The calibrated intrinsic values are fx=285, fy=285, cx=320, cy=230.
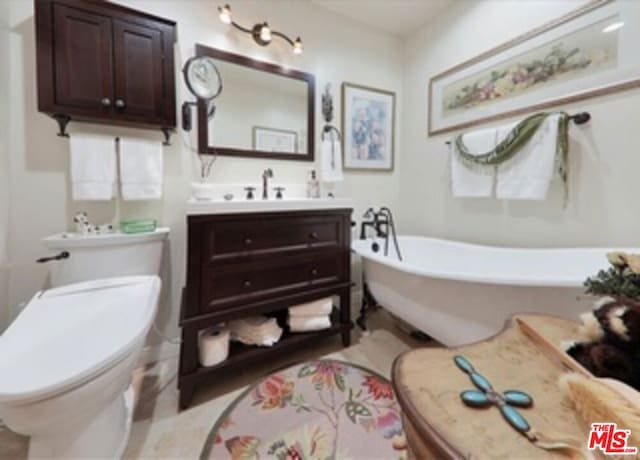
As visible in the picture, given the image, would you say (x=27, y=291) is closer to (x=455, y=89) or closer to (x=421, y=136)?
(x=421, y=136)

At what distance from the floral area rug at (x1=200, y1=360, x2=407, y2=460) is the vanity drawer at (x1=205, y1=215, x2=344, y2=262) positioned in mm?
749

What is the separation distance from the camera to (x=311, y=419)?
4.45 feet

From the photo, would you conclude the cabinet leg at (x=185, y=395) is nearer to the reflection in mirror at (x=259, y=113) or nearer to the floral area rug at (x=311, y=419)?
the floral area rug at (x=311, y=419)

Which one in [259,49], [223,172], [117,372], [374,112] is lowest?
[117,372]

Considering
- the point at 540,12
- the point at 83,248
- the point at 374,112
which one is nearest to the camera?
the point at 83,248

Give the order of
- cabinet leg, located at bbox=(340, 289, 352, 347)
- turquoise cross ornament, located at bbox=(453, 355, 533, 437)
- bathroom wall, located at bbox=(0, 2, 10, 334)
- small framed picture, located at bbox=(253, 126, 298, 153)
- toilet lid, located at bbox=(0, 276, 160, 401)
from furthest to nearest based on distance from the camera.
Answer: small framed picture, located at bbox=(253, 126, 298, 153)
cabinet leg, located at bbox=(340, 289, 352, 347)
bathroom wall, located at bbox=(0, 2, 10, 334)
toilet lid, located at bbox=(0, 276, 160, 401)
turquoise cross ornament, located at bbox=(453, 355, 533, 437)

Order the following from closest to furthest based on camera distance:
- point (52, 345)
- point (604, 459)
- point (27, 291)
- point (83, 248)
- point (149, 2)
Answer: point (604, 459) < point (52, 345) < point (83, 248) < point (27, 291) < point (149, 2)

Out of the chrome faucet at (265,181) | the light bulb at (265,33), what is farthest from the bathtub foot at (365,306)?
the light bulb at (265,33)

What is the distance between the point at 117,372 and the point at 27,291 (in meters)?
1.03

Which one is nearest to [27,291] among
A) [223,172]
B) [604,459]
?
[223,172]

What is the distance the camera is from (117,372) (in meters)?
0.95

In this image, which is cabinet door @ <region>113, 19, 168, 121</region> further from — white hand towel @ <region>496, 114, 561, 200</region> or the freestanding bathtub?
white hand towel @ <region>496, 114, 561, 200</region>

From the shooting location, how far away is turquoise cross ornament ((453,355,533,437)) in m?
0.43

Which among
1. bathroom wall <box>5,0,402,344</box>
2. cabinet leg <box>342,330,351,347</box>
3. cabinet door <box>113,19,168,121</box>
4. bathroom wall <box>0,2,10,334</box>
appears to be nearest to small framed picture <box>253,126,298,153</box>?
bathroom wall <box>5,0,402,344</box>
